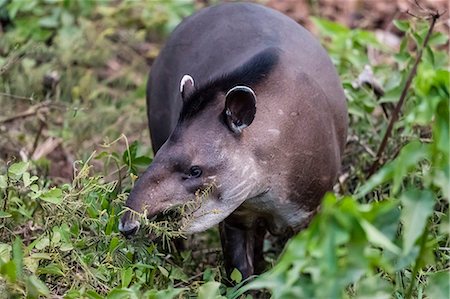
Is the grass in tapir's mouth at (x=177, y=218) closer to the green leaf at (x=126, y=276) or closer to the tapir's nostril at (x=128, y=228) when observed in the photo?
the tapir's nostril at (x=128, y=228)

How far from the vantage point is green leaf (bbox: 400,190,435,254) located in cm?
315

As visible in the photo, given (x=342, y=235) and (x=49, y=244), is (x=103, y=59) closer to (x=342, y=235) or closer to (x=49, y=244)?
(x=49, y=244)

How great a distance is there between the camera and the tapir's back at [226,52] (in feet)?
15.2

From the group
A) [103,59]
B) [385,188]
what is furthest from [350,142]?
[103,59]

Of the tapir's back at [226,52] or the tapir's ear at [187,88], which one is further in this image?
the tapir's back at [226,52]

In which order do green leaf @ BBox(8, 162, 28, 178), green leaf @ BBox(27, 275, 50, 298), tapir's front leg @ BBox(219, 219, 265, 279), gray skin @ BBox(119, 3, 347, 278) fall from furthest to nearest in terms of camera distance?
tapir's front leg @ BBox(219, 219, 265, 279)
green leaf @ BBox(8, 162, 28, 178)
gray skin @ BBox(119, 3, 347, 278)
green leaf @ BBox(27, 275, 50, 298)

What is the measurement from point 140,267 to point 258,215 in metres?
0.66

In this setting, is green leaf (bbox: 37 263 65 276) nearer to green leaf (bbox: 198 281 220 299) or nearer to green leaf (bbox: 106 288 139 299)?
green leaf (bbox: 106 288 139 299)

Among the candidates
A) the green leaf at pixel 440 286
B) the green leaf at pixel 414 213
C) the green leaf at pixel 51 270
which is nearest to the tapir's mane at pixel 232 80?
the green leaf at pixel 51 270

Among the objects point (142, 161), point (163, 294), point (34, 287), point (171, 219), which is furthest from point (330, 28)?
point (34, 287)

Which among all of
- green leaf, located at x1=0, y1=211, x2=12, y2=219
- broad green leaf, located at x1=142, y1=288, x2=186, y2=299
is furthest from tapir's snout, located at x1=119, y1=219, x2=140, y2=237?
green leaf, located at x1=0, y1=211, x2=12, y2=219

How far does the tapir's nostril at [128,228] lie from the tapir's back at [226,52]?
791mm

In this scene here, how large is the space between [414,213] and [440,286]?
0.23m

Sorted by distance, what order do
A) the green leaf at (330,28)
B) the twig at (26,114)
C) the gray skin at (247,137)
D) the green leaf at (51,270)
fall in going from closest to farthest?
the green leaf at (51,270)
the gray skin at (247,137)
the twig at (26,114)
the green leaf at (330,28)
